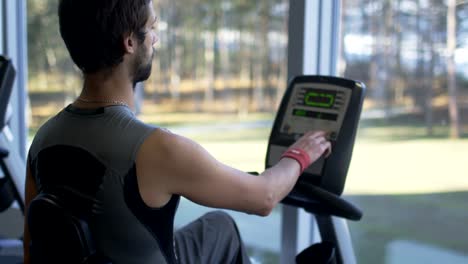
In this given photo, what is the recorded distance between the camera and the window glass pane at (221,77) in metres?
2.80

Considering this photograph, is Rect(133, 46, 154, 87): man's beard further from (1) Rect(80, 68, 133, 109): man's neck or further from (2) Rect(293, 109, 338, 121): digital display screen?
(2) Rect(293, 109, 338, 121): digital display screen

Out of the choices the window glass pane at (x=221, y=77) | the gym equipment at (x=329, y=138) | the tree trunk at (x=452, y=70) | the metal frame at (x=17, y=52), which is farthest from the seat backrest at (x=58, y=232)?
the metal frame at (x=17, y=52)

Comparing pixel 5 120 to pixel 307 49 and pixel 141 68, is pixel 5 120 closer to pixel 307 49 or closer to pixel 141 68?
pixel 307 49

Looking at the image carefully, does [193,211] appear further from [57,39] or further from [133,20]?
[133,20]

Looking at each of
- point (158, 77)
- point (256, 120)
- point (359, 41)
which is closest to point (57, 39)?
point (158, 77)

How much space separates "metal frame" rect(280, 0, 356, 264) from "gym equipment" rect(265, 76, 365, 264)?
0.50m

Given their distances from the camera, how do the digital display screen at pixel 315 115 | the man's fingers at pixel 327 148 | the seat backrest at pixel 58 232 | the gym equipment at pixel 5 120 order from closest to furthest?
the seat backrest at pixel 58 232 < the man's fingers at pixel 327 148 < the digital display screen at pixel 315 115 < the gym equipment at pixel 5 120

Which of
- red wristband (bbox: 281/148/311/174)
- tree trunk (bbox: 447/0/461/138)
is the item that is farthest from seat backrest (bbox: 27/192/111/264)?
tree trunk (bbox: 447/0/461/138)

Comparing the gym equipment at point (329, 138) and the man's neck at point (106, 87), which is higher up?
the man's neck at point (106, 87)

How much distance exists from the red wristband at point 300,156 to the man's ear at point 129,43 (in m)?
0.46

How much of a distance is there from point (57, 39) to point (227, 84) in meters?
1.30

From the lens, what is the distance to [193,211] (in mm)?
3340

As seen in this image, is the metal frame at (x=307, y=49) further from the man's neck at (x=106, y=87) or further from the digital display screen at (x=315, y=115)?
the man's neck at (x=106, y=87)

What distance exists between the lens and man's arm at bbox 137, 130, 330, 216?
116cm
